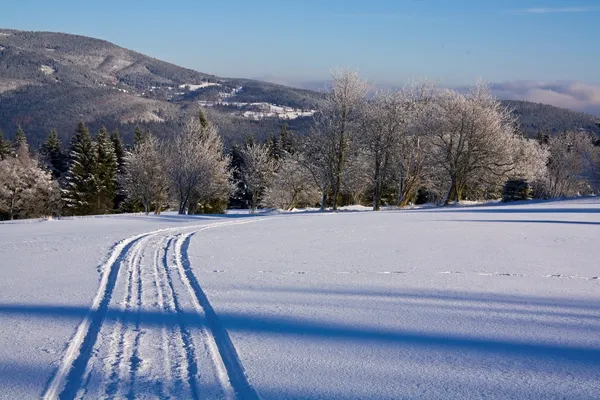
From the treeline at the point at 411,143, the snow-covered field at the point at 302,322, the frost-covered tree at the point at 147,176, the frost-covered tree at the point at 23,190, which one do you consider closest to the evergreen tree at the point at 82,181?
the frost-covered tree at the point at 23,190

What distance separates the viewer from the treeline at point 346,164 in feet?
106

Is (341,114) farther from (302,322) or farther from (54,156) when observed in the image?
(54,156)

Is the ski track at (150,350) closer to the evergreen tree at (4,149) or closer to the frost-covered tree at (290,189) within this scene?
the frost-covered tree at (290,189)

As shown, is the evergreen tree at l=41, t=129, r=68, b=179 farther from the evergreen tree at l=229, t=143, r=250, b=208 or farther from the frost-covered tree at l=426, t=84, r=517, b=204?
the frost-covered tree at l=426, t=84, r=517, b=204

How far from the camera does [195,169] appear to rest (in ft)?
124

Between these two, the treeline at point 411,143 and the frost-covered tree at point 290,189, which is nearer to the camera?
the treeline at point 411,143

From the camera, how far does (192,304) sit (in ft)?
21.7

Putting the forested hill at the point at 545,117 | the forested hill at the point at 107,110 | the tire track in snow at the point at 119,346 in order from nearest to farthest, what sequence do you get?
the tire track in snow at the point at 119,346 → the forested hill at the point at 545,117 → the forested hill at the point at 107,110

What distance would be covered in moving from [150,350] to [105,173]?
48.0 m

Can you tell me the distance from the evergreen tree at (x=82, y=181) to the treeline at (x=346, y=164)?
10 cm

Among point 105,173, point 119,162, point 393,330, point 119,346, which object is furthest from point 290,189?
point 119,346

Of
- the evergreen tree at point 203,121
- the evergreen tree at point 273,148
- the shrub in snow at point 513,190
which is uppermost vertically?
the evergreen tree at point 203,121

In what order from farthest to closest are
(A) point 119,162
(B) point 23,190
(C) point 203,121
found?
(A) point 119,162 < (C) point 203,121 < (B) point 23,190

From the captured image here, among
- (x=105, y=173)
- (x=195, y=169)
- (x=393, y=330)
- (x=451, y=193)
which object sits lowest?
(x=393, y=330)
